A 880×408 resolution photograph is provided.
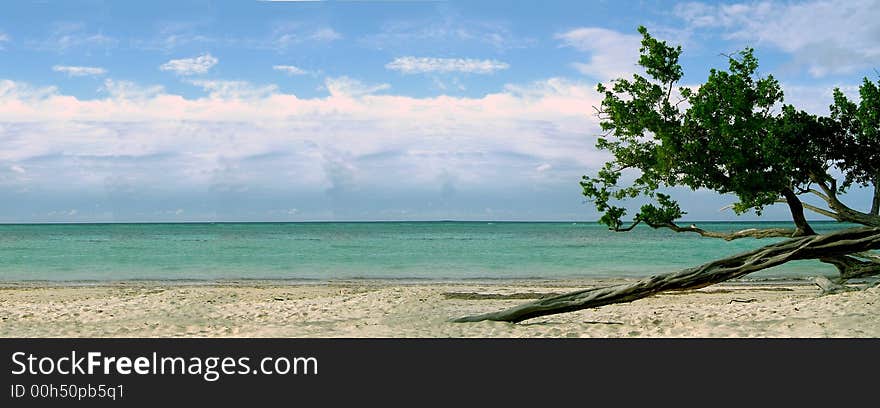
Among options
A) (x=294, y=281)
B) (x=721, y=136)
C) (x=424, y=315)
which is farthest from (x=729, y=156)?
(x=294, y=281)

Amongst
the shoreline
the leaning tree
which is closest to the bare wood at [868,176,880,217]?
the leaning tree

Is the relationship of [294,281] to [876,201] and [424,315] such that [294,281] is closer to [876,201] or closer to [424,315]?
[424,315]

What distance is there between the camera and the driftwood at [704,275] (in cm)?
1140

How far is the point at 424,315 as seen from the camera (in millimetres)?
14273

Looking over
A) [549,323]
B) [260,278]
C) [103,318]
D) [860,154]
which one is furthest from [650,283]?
[260,278]

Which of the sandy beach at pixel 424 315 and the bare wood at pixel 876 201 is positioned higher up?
the bare wood at pixel 876 201

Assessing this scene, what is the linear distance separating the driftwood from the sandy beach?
334mm

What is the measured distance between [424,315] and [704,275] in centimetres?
539

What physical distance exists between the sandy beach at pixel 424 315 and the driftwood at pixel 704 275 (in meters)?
0.33

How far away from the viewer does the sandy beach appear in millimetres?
10820

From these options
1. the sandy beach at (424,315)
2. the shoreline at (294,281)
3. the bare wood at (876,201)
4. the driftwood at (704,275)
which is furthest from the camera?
the shoreline at (294,281)

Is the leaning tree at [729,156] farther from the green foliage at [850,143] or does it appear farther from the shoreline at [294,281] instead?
the shoreline at [294,281]

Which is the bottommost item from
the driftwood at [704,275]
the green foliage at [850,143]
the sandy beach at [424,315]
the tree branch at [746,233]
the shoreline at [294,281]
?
the shoreline at [294,281]

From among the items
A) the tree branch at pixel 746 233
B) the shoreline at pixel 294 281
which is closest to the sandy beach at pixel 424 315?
the tree branch at pixel 746 233
